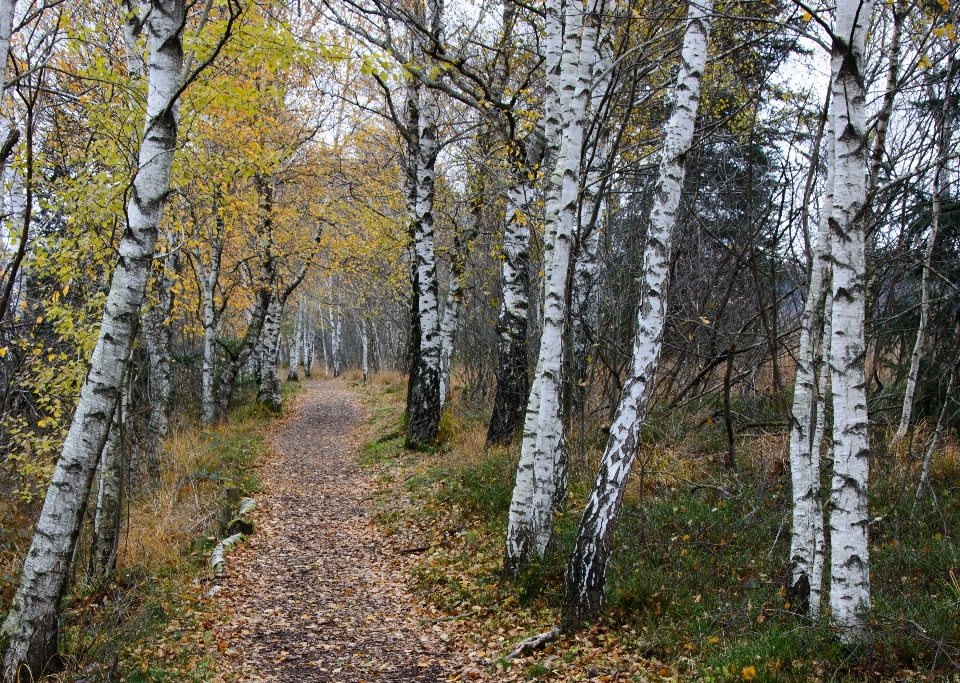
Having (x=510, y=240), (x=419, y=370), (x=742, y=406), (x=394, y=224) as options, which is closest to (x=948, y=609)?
(x=742, y=406)

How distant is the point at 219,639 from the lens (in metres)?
5.49

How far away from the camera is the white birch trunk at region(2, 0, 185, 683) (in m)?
4.25

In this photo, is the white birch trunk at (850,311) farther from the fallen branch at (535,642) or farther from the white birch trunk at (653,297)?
the fallen branch at (535,642)

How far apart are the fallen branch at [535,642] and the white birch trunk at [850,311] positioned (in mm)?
2317

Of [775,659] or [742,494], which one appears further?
[742,494]

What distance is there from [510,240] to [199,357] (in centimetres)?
1033

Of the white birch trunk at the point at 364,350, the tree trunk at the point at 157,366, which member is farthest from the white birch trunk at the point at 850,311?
the white birch trunk at the point at 364,350

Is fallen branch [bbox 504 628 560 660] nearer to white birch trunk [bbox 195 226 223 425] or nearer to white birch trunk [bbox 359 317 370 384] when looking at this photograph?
white birch trunk [bbox 195 226 223 425]

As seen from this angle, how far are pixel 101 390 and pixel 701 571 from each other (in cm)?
533

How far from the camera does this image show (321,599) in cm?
653

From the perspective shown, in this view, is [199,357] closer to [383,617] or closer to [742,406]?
[383,617]

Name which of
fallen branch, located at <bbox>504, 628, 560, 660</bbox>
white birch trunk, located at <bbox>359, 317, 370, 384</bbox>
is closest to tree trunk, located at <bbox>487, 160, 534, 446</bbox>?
fallen branch, located at <bbox>504, 628, 560, 660</bbox>

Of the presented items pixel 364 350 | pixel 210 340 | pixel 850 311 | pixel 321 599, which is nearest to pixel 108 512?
pixel 321 599

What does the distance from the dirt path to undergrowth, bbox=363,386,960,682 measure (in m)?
0.46
